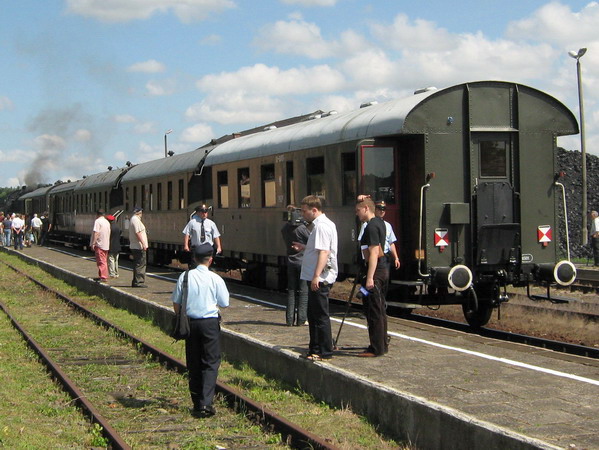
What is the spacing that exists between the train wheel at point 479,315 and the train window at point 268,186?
4.72 metres

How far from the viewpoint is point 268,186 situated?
56.0 feet

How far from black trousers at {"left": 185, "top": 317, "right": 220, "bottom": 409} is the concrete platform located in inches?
42.0

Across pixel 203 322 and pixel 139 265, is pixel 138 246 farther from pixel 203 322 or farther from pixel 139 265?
pixel 203 322

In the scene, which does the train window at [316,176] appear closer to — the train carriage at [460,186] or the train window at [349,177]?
the train carriage at [460,186]

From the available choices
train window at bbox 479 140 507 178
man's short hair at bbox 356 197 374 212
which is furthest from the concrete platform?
train window at bbox 479 140 507 178

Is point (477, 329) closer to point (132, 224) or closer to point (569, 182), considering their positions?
point (132, 224)

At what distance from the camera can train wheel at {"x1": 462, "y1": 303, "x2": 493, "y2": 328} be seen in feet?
43.7

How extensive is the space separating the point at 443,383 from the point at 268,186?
9.65m

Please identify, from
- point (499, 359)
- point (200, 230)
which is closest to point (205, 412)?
point (499, 359)

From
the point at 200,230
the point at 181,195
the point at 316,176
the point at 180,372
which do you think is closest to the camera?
the point at 180,372

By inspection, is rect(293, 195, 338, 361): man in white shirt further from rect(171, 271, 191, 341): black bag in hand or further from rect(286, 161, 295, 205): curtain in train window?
rect(286, 161, 295, 205): curtain in train window

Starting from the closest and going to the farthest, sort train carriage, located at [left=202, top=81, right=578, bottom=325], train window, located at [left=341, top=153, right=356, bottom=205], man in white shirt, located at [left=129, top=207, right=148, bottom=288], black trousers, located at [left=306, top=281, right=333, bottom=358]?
black trousers, located at [left=306, top=281, right=333, bottom=358] → train carriage, located at [left=202, top=81, right=578, bottom=325] → train window, located at [left=341, top=153, right=356, bottom=205] → man in white shirt, located at [left=129, top=207, right=148, bottom=288]

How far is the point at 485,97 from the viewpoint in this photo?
13000 millimetres

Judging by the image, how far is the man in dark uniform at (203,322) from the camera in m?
8.01
